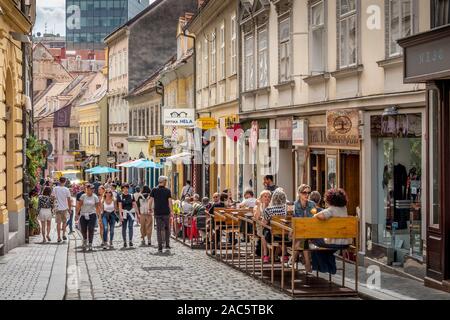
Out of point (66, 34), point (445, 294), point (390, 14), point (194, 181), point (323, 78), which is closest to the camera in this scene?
point (445, 294)

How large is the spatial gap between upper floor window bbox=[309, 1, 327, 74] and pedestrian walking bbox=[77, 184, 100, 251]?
18.7ft

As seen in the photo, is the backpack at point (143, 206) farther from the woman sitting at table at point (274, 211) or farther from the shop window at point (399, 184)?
the woman sitting at table at point (274, 211)

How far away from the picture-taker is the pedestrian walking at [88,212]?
71.0ft

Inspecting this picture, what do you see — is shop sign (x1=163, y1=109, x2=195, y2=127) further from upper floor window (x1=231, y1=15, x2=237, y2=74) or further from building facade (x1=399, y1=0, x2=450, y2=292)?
building facade (x1=399, y1=0, x2=450, y2=292)

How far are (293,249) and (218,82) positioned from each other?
69.4 feet

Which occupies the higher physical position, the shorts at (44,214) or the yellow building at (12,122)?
the yellow building at (12,122)

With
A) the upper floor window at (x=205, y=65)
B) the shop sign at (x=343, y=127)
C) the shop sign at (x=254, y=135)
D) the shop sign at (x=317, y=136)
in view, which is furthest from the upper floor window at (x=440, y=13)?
the upper floor window at (x=205, y=65)

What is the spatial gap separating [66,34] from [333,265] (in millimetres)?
156569

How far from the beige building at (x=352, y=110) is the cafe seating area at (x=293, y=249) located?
3.99 ft

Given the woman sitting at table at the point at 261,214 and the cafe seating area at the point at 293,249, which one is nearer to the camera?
the cafe seating area at the point at 293,249

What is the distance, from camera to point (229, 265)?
17.2 meters

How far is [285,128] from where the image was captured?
75.4 feet
